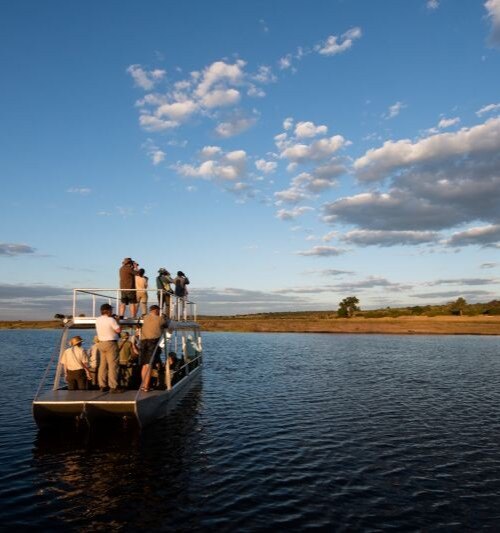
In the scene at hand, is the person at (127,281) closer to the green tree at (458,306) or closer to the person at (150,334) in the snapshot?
the person at (150,334)

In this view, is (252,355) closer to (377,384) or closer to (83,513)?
(377,384)

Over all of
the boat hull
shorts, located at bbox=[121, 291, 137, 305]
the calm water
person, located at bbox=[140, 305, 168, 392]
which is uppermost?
shorts, located at bbox=[121, 291, 137, 305]

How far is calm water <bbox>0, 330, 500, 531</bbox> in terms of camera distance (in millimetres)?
9672

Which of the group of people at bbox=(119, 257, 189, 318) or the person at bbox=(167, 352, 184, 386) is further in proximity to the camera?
the person at bbox=(167, 352, 184, 386)

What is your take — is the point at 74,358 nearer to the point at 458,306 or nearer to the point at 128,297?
the point at 128,297

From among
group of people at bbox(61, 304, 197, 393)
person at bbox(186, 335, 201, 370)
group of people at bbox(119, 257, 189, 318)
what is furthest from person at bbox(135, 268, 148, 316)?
person at bbox(186, 335, 201, 370)

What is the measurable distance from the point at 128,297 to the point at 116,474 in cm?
868

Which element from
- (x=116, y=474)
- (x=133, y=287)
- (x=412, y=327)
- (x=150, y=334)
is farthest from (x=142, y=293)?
(x=412, y=327)

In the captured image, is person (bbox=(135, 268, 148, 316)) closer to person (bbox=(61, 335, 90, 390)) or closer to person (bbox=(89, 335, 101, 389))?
person (bbox=(89, 335, 101, 389))

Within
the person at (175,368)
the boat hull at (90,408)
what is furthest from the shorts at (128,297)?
the boat hull at (90,408)

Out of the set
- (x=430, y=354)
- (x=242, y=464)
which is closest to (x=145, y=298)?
(x=242, y=464)

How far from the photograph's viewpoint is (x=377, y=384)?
91.5 ft

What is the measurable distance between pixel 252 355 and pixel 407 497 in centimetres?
3597

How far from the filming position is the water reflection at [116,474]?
9609 mm
